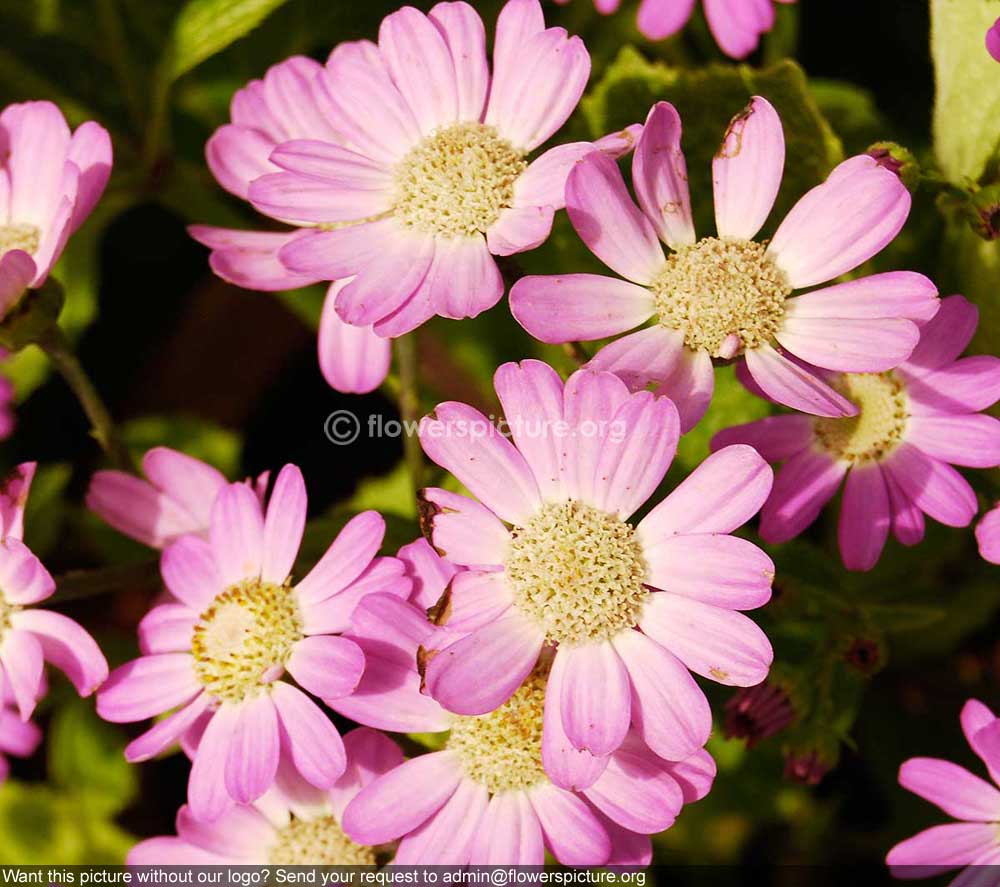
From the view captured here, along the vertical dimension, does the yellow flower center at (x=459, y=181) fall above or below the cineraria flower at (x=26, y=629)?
above

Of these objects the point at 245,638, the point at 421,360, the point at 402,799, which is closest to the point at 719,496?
the point at 402,799

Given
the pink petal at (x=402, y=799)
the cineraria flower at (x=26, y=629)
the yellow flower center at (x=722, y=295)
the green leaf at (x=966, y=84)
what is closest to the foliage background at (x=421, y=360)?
the green leaf at (x=966, y=84)

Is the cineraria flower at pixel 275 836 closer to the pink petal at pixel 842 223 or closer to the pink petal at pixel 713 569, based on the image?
the pink petal at pixel 713 569

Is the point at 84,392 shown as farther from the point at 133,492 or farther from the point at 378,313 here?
the point at 378,313

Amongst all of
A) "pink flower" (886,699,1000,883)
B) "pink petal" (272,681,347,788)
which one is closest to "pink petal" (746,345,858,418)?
"pink flower" (886,699,1000,883)

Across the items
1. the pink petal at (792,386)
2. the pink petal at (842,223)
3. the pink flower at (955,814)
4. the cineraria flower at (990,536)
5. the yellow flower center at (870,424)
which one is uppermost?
the pink petal at (842,223)

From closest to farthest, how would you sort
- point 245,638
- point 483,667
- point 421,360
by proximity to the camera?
point 483,667, point 245,638, point 421,360

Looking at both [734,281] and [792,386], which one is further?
[734,281]

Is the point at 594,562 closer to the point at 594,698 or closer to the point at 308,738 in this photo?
the point at 594,698
